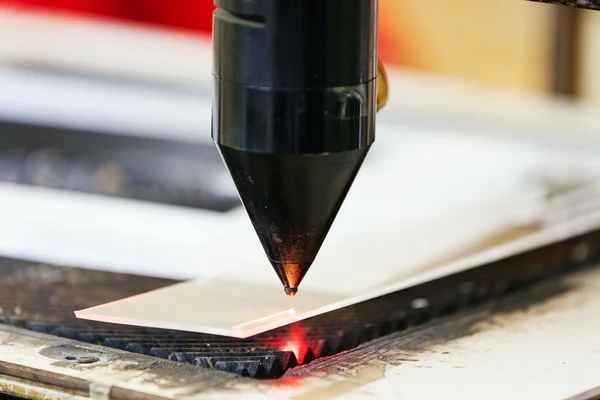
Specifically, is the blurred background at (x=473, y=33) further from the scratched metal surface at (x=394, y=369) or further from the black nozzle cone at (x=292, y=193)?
the black nozzle cone at (x=292, y=193)

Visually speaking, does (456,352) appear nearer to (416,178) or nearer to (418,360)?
(418,360)

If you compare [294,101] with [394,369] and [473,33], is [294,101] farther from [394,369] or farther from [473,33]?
[473,33]

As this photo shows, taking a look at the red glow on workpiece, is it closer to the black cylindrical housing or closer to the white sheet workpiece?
the white sheet workpiece

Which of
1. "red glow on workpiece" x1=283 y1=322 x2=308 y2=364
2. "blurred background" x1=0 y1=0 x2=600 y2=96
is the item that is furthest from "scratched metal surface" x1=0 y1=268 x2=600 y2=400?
"blurred background" x1=0 y1=0 x2=600 y2=96

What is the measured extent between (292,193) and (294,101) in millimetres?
60

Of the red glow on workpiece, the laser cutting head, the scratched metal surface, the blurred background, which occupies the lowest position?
the scratched metal surface

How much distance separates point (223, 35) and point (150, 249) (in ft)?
1.33

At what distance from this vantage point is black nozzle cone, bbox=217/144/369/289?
686 mm

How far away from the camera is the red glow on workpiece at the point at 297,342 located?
78cm

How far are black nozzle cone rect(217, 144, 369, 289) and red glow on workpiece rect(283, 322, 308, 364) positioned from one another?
0.08 metres

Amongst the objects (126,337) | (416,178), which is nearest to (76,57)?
(416,178)

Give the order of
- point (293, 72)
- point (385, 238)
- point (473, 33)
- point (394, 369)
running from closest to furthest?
point (293, 72) < point (394, 369) < point (385, 238) < point (473, 33)

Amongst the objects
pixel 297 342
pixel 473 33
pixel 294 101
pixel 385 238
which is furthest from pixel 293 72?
pixel 473 33

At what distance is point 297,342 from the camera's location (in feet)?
2.64
